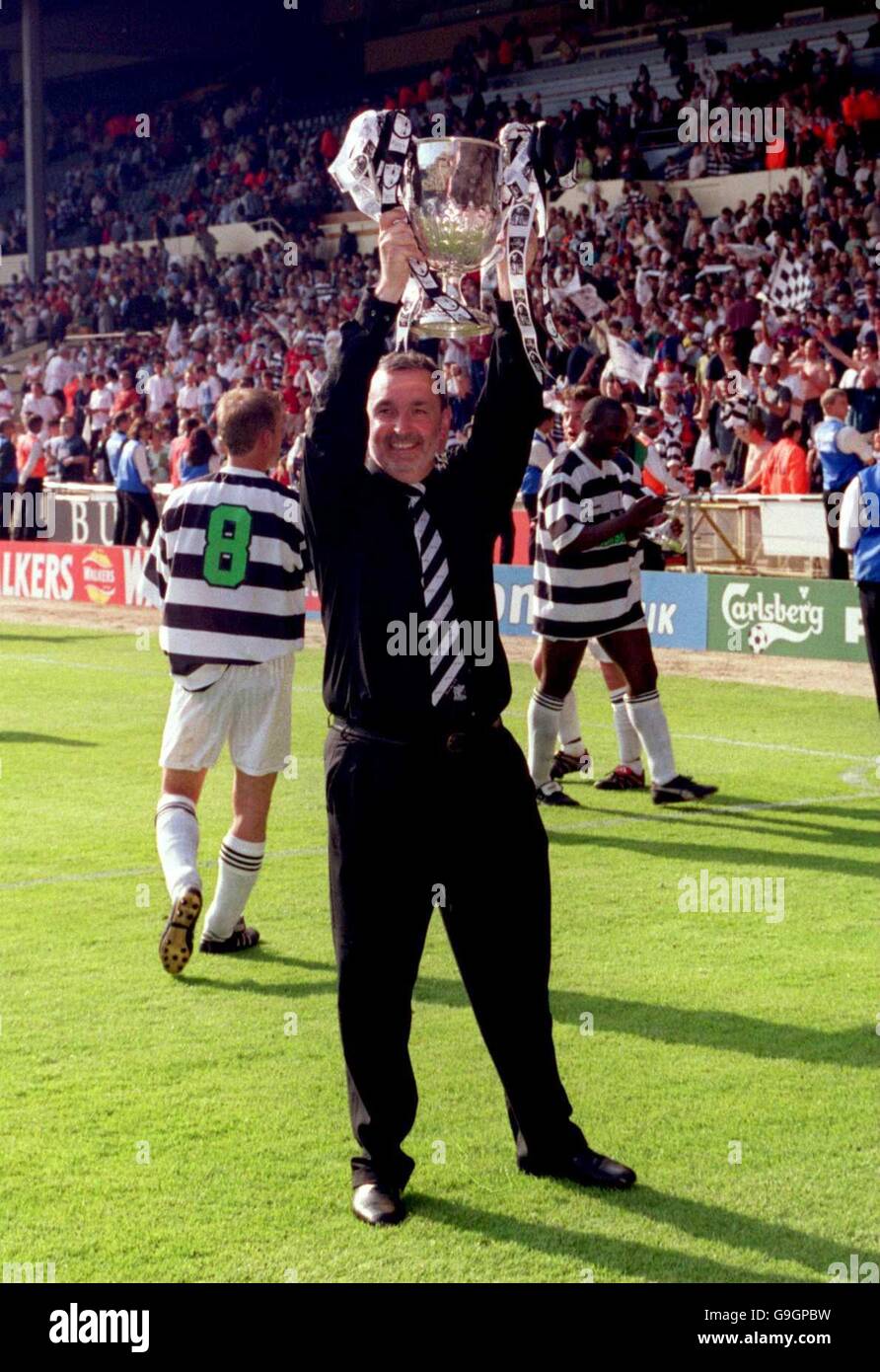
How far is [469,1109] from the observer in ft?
17.4

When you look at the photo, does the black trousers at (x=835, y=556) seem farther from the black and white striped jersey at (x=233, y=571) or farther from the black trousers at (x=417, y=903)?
the black trousers at (x=417, y=903)

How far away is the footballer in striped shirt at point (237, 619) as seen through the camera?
681 cm

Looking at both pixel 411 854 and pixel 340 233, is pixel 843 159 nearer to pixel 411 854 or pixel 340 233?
pixel 340 233

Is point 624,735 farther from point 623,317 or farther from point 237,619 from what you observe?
point 623,317

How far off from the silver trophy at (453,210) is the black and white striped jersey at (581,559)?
439 centimetres

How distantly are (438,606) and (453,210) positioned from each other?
138 cm

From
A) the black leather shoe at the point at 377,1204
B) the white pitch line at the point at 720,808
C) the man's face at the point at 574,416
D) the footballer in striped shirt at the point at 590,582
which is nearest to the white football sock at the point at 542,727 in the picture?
the footballer in striped shirt at the point at 590,582

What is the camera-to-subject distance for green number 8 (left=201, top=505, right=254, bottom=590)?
6.80m

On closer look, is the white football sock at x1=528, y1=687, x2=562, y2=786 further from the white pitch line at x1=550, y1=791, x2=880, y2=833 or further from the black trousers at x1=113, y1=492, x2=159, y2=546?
the black trousers at x1=113, y1=492, x2=159, y2=546

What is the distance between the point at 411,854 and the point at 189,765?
8.16ft

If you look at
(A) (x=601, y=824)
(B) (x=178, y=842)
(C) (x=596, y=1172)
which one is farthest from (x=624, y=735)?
(C) (x=596, y=1172)

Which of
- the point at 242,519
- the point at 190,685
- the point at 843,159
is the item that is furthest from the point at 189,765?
the point at 843,159

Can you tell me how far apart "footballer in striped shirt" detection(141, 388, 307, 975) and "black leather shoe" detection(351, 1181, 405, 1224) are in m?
2.49

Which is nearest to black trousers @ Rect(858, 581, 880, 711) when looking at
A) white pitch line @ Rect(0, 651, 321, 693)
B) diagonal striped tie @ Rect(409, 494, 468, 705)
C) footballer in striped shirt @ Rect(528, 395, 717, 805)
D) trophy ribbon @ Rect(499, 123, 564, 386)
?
footballer in striped shirt @ Rect(528, 395, 717, 805)
